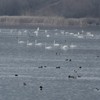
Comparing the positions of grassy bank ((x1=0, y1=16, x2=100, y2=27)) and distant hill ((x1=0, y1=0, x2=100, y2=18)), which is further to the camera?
distant hill ((x1=0, y1=0, x2=100, y2=18))

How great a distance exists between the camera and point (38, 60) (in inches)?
1729

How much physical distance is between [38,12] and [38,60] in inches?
2729

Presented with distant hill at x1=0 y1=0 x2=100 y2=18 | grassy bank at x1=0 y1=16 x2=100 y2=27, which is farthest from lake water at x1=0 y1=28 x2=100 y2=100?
distant hill at x1=0 y1=0 x2=100 y2=18

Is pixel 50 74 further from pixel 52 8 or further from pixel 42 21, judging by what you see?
pixel 52 8

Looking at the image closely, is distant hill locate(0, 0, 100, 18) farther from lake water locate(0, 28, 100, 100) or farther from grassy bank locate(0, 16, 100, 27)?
lake water locate(0, 28, 100, 100)

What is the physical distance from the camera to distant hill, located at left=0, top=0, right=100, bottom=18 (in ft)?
358

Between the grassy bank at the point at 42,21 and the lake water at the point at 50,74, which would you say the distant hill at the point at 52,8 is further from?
the lake water at the point at 50,74

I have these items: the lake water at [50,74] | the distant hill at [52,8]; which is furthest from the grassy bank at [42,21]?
the lake water at [50,74]

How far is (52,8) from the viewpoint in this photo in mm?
117375

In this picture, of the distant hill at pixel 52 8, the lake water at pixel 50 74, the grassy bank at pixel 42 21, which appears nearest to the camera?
the lake water at pixel 50 74

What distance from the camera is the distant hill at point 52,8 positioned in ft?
358

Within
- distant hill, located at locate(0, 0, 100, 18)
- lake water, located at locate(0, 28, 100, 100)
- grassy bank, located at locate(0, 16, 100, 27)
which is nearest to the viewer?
lake water, located at locate(0, 28, 100, 100)

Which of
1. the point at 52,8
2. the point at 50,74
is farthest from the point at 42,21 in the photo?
the point at 50,74

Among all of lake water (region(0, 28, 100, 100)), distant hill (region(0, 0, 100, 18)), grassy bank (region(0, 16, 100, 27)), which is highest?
distant hill (region(0, 0, 100, 18))
